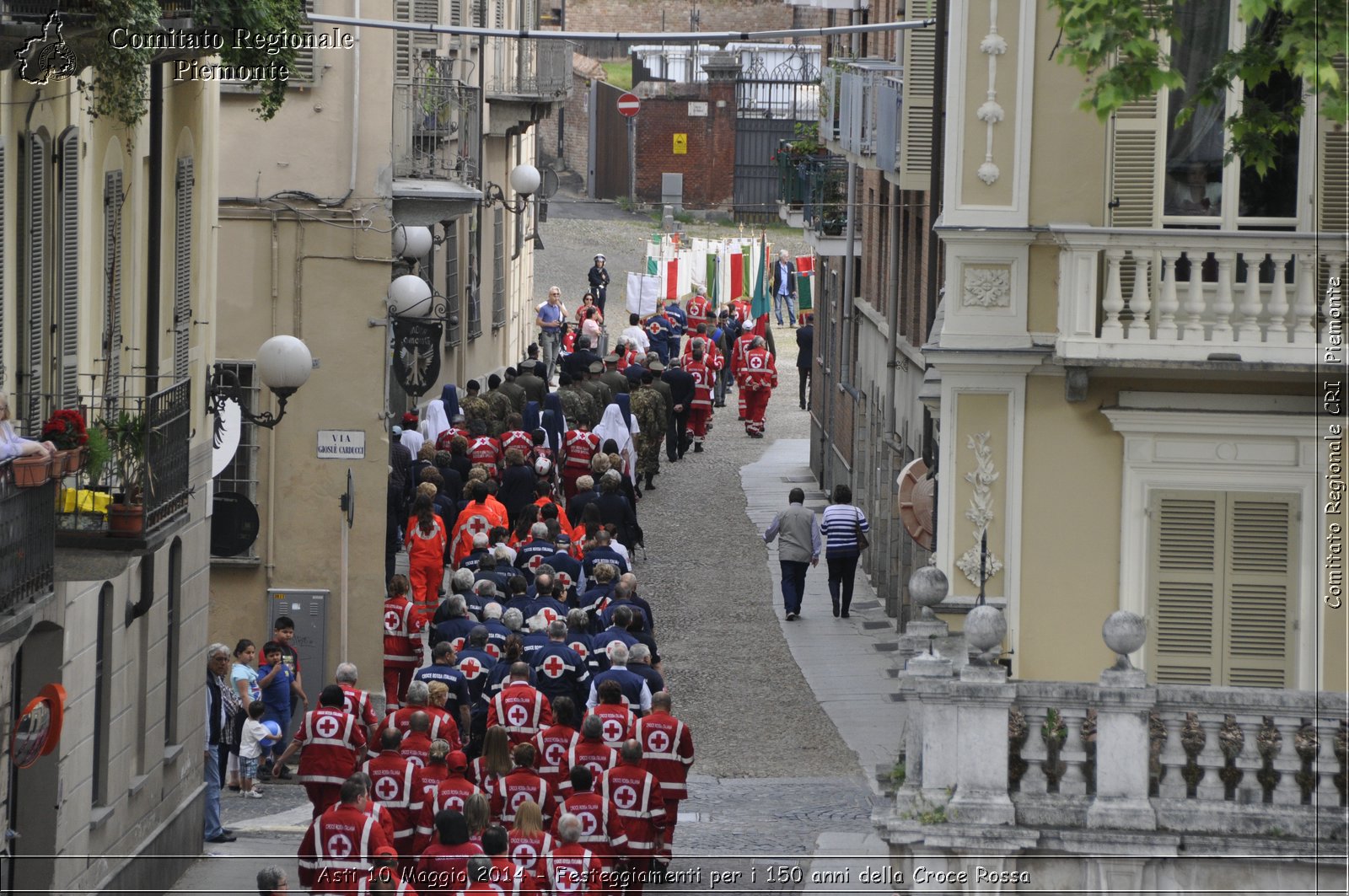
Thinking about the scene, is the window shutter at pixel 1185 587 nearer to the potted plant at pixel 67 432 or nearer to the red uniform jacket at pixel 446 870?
the red uniform jacket at pixel 446 870

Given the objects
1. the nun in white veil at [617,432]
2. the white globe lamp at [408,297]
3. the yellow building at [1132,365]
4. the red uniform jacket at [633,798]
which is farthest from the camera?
the nun in white veil at [617,432]

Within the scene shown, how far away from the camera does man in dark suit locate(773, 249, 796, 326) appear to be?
55.7m

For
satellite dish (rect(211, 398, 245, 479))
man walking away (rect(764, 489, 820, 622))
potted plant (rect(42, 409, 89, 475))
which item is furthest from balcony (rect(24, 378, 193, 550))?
man walking away (rect(764, 489, 820, 622))

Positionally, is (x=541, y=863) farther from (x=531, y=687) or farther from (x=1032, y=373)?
(x=1032, y=373)

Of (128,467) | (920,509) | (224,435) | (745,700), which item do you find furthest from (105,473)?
(745,700)

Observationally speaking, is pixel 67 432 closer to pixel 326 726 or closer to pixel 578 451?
pixel 326 726

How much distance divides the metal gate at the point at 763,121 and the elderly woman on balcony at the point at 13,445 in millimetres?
53593

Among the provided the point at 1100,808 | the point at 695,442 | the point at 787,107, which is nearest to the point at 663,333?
the point at 695,442

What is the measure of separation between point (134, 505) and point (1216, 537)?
672 cm

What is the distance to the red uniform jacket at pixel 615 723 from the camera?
52.9 ft

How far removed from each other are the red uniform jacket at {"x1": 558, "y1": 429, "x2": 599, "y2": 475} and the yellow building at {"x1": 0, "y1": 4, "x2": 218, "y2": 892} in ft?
34.5

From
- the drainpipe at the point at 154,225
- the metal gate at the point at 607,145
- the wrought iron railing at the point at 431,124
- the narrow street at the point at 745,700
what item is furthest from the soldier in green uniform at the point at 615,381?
the metal gate at the point at 607,145

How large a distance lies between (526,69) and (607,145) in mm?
32548

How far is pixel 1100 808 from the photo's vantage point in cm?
1130
